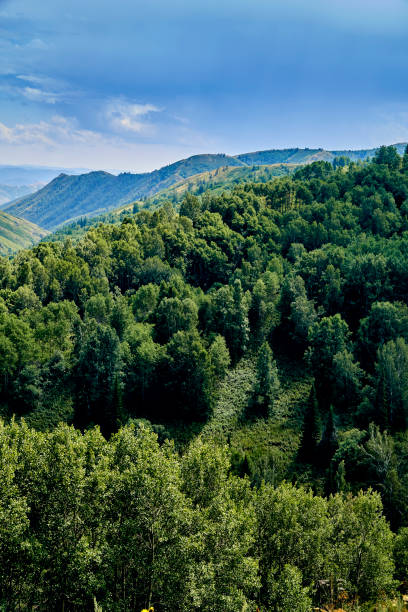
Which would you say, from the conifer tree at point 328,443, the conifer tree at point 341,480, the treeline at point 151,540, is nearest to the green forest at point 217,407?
the treeline at point 151,540

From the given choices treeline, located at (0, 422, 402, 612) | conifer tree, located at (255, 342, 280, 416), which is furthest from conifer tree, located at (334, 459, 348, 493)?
conifer tree, located at (255, 342, 280, 416)

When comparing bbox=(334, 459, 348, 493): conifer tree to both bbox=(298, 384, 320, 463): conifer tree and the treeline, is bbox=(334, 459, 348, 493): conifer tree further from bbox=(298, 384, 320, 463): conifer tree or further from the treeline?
the treeline

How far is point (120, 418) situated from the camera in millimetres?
60031

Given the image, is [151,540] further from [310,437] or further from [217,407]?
[217,407]

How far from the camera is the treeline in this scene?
2177cm

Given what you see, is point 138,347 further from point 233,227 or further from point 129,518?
point 233,227

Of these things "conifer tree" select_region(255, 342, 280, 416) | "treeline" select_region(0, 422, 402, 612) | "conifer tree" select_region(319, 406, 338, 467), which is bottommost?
"conifer tree" select_region(319, 406, 338, 467)

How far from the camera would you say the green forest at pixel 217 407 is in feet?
74.4

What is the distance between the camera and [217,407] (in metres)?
68.7

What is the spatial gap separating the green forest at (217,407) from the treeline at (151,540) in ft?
0.43

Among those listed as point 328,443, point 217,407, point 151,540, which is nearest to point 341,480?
A: point 328,443

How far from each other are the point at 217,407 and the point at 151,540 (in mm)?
46284

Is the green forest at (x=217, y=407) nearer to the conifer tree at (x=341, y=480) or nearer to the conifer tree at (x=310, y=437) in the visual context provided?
the conifer tree at (x=310, y=437)

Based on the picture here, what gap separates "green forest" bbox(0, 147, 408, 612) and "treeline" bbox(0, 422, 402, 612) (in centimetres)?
13
